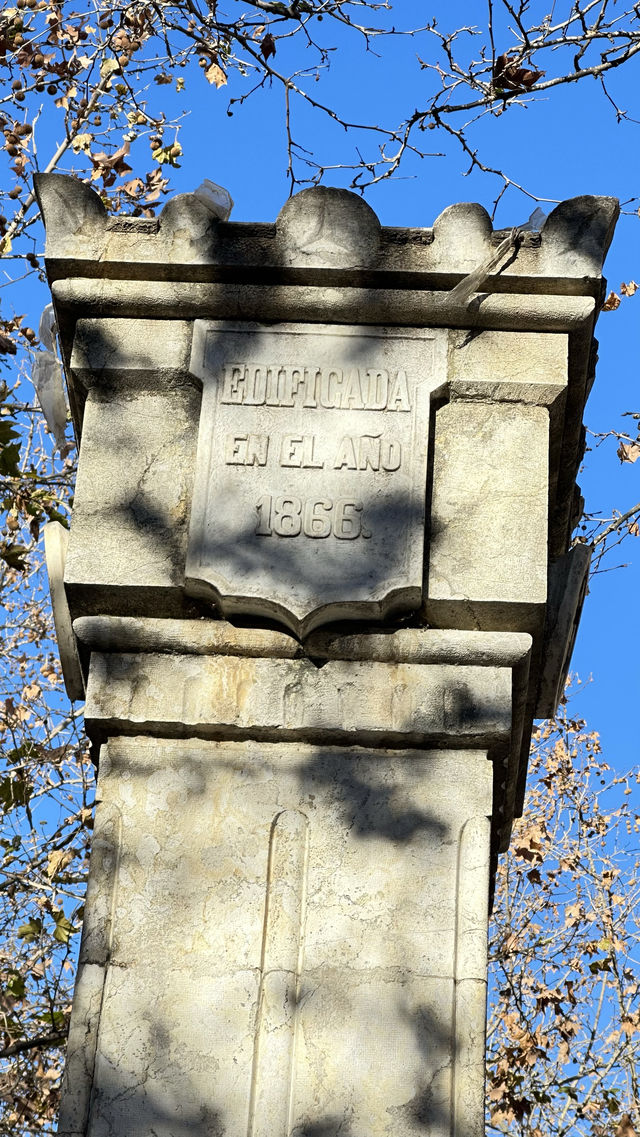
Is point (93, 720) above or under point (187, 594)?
under

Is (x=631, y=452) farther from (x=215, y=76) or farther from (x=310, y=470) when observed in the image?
(x=310, y=470)

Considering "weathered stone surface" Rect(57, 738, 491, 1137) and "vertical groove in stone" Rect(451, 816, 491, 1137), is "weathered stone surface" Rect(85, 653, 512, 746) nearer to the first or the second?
"weathered stone surface" Rect(57, 738, 491, 1137)

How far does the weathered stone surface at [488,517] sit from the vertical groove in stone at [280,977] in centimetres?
53

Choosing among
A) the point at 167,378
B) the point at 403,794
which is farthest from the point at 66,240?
the point at 403,794

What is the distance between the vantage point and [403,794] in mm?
3043

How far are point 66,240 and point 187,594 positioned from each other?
0.84 meters

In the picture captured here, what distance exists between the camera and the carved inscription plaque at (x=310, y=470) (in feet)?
10.4

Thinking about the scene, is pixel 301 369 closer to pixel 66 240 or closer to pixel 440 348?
pixel 440 348

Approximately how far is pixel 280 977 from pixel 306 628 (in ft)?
2.15

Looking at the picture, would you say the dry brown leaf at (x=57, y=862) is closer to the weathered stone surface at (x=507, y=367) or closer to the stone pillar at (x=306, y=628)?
the stone pillar at (x=306, y=628)

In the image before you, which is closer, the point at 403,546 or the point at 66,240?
the point at 403,546

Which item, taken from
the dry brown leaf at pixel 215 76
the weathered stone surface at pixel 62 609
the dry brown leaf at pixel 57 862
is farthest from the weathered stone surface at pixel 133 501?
the dry brown leaf at pixel 215 76

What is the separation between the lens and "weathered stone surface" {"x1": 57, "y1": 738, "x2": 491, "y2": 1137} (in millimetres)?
2816

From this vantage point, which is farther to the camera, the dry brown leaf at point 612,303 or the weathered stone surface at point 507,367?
the dry brown leaf at point 612,303
